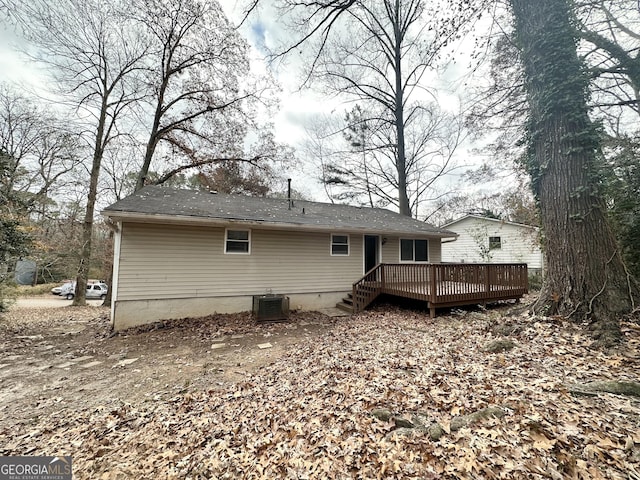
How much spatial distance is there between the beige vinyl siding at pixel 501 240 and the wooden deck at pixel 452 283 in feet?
21.3

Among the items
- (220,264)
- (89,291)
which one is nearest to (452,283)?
(220,264)

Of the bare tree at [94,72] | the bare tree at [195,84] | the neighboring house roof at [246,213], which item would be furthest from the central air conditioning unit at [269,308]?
the bare tree at [94,72]

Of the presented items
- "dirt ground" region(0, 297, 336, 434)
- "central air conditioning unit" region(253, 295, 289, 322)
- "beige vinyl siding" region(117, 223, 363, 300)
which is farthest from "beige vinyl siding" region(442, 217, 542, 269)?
"dirt ground" region(0, 297, 336, 434)

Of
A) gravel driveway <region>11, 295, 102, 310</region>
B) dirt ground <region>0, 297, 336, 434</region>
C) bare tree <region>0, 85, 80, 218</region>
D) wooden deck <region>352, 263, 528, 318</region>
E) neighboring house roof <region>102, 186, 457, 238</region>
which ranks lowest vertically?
gravel driveway <region>11, 295, 102, 310</region>

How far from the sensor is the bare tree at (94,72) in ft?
32.5

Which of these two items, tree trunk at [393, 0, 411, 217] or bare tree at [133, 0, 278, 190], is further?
tree trunk at [393, 0, 411, 217]

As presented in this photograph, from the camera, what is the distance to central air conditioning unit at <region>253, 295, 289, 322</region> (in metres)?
7.50

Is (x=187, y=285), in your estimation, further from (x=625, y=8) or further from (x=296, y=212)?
(x=625, y=8)

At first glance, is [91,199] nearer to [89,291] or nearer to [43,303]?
[43,303]

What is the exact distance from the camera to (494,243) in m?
16.0

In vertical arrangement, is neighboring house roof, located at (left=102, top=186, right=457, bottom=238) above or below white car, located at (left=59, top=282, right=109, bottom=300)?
above

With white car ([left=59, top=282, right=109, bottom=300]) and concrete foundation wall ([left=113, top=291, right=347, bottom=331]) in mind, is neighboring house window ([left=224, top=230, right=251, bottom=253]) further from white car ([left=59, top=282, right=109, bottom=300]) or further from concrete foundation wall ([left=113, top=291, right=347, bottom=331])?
white car ([left=59, top=282, right=109, bottom=300])

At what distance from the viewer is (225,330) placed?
6.79 metres

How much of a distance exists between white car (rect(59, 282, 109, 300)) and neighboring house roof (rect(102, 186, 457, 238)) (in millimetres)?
16796
